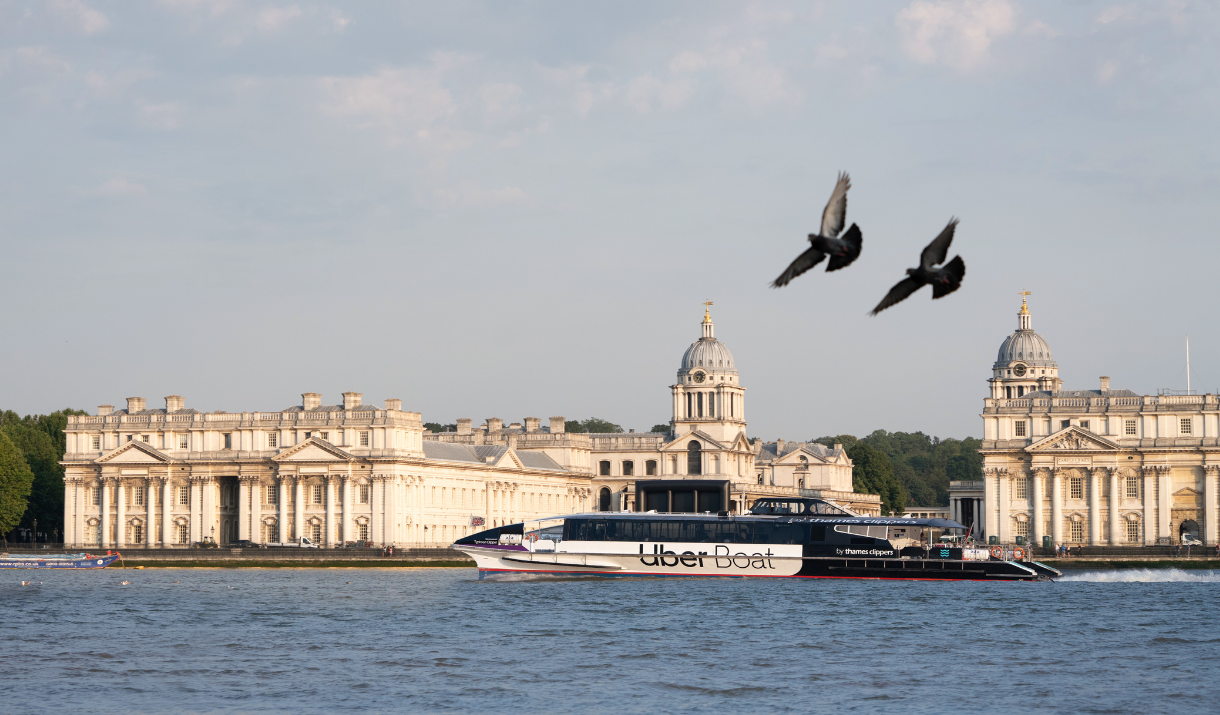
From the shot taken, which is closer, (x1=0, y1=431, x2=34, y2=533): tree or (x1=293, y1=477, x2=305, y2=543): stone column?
(x1=0, y1=431, x2=34, y2=533): tree

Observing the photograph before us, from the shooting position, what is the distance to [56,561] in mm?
117312

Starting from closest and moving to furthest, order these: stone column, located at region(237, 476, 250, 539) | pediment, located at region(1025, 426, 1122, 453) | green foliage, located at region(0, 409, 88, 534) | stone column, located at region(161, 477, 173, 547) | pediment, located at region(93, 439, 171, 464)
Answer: pediment, located at region(1025, 426, 1122, 453)
stone column, located at region(237, 476, 250, 539)
pediment, located at region(93, 439, 171, 464)
stone column, located at region(161, 477, 173, 547)
green foliage, located at region(0, 409, 88, 534)

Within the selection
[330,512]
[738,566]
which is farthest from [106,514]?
[738,566]

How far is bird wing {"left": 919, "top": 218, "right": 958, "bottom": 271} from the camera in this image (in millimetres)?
17922

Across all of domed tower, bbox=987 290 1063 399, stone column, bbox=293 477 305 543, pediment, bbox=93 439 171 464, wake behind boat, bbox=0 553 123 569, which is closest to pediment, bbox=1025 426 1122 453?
domed tower, bbox=987 290 1063 399

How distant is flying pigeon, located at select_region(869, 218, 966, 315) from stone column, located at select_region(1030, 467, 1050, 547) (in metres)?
125

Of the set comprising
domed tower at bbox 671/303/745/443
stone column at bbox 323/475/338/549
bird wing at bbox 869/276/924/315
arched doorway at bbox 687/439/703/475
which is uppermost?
domed tower at bbox 671/303/745/443

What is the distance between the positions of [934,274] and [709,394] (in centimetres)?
15366

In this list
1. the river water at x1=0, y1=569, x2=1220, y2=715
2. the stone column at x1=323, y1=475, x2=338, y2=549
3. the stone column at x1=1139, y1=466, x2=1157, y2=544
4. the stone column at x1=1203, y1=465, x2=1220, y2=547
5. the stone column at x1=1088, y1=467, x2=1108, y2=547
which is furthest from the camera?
the stone column at x1=1088, y1=467, x2=1108, y2=547

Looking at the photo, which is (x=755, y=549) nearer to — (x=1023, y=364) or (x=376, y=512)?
(x=376, y=512)

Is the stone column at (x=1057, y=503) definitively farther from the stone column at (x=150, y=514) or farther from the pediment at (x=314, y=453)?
the stone column at (x=150, y=514)

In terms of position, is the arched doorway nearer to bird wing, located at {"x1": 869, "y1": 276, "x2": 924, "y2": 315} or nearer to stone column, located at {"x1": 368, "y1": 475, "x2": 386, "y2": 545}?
stone column, located at {"x1": 368, "y1": 475, "x2": 386, "y2": 545}

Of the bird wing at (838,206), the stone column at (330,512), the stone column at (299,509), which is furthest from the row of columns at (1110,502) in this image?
the bird wing at (838,206)

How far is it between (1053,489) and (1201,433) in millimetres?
12234
